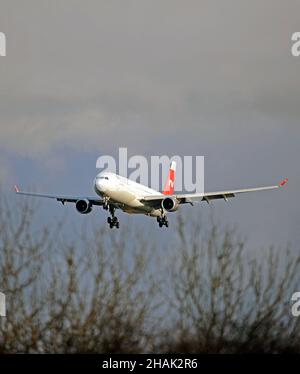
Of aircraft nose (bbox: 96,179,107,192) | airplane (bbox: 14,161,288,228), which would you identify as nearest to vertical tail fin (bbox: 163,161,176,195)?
airplane (bbox: 14,161,288,228)

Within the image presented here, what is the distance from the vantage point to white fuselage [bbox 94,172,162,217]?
72062mm

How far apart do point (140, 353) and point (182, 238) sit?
7192 millimetres

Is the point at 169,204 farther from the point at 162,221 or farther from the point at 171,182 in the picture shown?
the point at 171,182

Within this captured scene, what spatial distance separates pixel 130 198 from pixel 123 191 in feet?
4.04

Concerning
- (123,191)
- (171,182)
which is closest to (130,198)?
(123,191)

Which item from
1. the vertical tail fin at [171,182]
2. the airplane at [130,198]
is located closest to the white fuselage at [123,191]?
the airplane at [130,198]

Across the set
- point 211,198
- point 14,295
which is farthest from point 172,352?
point 211,198

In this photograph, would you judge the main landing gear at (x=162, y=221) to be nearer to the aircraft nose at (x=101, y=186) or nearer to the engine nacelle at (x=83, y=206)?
the engine nacelle at (x=83, y=206)

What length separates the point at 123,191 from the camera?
7344 centimetres
